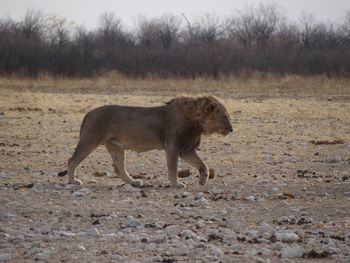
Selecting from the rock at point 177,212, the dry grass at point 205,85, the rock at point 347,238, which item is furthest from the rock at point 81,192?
the dry grass at point 205,85

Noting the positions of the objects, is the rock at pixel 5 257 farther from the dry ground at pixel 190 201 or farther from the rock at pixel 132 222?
the rock at pixel 132 222

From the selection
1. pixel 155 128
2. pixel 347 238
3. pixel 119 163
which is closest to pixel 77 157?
pixel 119 163

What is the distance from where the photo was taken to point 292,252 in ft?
18.3

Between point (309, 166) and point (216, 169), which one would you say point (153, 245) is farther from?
point (309, 166)

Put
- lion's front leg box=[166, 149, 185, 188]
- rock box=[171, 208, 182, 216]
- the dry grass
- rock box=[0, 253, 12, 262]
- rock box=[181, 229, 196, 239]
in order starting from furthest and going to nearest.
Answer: the dry grass
lion's front leg box=[166, 149, 185, 188]
rock box=[171, 208, 182, 216]
rock box=[181, 229, 196, 239]
rock box=[0, 253, 12, 262]

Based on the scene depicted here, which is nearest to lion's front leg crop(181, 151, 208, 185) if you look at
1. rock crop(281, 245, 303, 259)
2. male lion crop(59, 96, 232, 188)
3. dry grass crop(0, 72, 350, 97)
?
male lion crop(59, 96, 232, 188)

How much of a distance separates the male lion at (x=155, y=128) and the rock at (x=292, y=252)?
3763 millimetres

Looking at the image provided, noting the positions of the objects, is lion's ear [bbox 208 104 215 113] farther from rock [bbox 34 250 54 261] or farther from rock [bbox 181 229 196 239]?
rock [bbox 34 250 54 261]

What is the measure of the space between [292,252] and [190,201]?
261 cm

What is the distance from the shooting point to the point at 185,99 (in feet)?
32.0

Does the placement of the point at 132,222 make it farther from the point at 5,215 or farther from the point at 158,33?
the point at 158,33

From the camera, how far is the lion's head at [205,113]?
31.6ft

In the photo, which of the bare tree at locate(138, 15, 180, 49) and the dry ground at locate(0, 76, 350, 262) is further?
the bare tree at locate(138, 15, 180, 49)

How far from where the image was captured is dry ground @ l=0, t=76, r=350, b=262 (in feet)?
18.9
